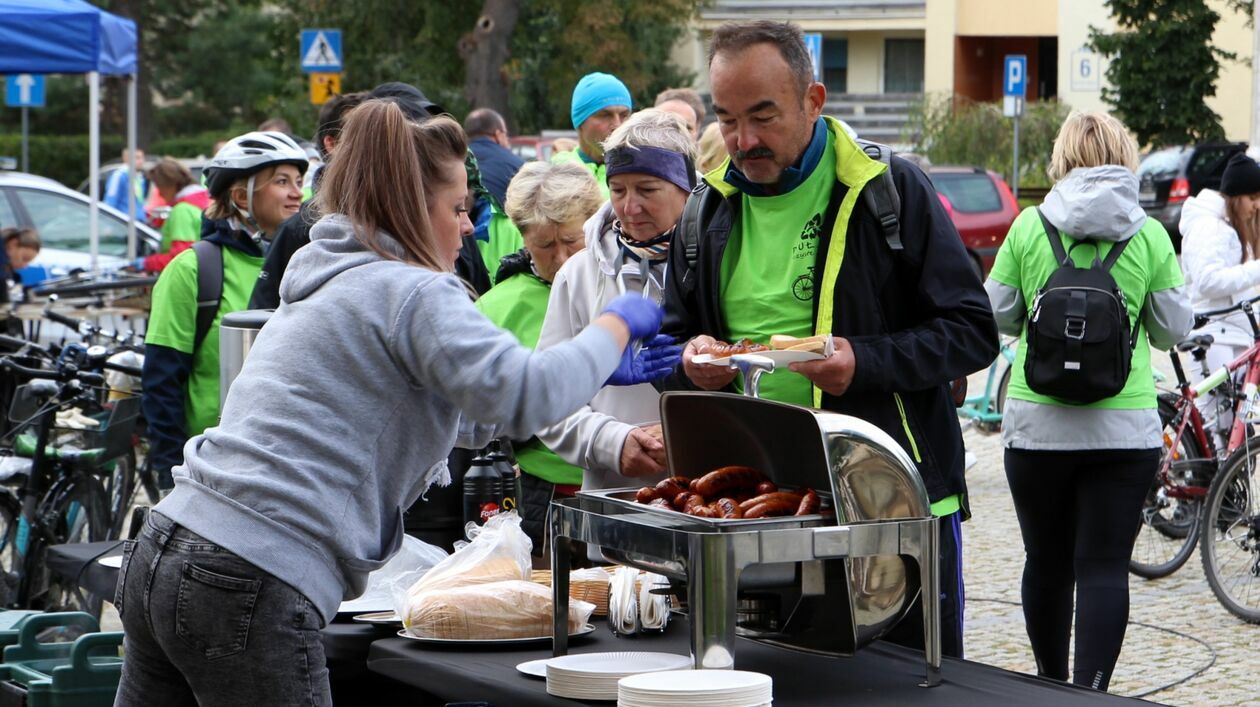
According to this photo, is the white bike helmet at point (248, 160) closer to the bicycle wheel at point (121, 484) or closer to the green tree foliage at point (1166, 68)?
the bicycle wheel at point (121, 484)

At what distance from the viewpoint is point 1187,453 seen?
7.92 meters

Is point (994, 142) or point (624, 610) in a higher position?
point (994, 142)

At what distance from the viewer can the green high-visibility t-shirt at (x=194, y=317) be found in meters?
5.66

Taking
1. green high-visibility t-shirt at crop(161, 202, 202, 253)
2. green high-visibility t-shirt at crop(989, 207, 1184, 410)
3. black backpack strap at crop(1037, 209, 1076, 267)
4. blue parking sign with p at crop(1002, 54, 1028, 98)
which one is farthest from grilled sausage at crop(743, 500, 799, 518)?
blue parking sign with p at crop(1002, 54, 1028, 98)

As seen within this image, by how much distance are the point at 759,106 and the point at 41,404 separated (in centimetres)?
430

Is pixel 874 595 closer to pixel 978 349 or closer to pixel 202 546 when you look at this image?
pixel 978 349

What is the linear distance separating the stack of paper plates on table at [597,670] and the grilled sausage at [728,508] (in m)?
0.28

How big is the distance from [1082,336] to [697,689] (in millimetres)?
2780

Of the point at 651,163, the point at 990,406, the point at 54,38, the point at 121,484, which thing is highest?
the point at 54,38

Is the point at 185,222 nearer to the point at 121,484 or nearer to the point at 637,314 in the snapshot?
the point at 121,484

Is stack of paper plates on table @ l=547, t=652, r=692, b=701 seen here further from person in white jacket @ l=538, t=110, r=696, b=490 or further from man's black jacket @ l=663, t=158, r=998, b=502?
person in white jacket @ l=538, t=110, r=696, b=490

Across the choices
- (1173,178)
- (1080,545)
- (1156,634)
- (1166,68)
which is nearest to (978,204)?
(1173,178)

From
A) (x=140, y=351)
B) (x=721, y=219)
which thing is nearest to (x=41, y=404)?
(x=140, y=351)

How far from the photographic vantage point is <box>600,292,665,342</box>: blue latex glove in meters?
2.89
